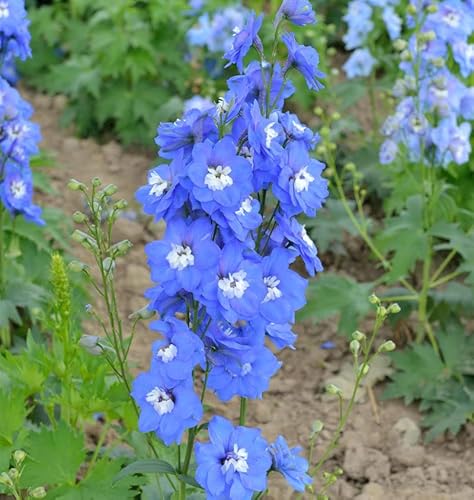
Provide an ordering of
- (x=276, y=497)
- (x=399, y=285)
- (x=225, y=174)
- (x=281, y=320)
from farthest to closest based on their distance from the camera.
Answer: (x=399, y=285) < (x=276, y=497) < (x=281, y=320) < (x=225, y=174)

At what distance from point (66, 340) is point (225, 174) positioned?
84 cm

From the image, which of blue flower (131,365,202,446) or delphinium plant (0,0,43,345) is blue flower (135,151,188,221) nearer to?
blue flower (131,365,202,446)

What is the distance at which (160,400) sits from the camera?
234 cm

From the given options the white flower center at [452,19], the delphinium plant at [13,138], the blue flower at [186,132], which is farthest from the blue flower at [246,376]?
the white flower center at [452,19]

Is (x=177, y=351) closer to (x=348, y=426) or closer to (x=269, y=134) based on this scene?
(x=269, y=134)

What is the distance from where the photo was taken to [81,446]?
8.87ft

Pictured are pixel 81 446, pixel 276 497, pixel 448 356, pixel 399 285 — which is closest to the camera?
pixel 81 446

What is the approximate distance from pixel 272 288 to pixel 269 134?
35cm

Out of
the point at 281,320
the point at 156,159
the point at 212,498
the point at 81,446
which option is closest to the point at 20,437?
the point at 81,446

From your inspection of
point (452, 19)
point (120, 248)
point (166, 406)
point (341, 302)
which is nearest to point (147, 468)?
point (166, 406)

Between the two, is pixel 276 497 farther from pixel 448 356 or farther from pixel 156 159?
pixel 156 159

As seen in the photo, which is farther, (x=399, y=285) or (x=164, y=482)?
(x=399, y=285)

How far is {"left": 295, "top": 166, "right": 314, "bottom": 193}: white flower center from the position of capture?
2266 mm

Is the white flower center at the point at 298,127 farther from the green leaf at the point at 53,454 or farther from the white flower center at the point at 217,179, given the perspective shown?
the green leaf at the point at 53,454
